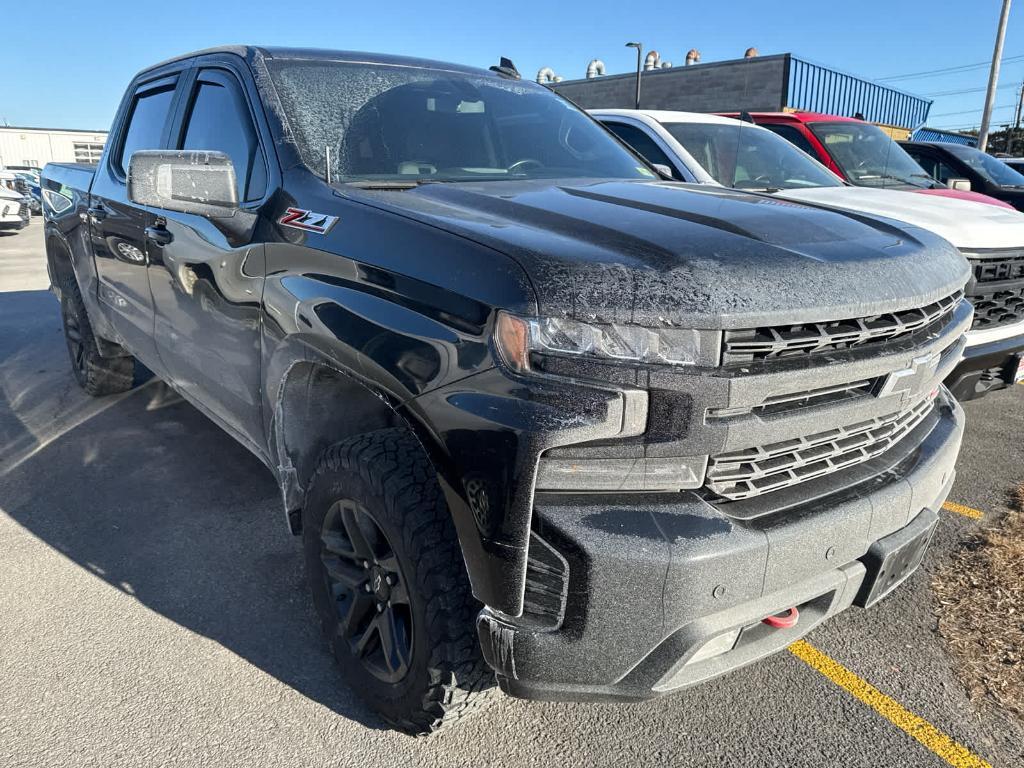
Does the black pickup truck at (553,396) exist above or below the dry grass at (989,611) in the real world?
above

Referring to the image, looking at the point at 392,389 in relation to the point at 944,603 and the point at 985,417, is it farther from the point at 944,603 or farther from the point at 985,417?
the point at 985,417

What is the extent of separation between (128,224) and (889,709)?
144 inches

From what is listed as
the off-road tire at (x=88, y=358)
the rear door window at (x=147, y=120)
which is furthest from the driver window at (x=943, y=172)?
the off-road tire at (x=88, y=358)

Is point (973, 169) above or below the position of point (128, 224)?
above

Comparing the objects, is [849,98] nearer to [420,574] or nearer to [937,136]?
[937,136]

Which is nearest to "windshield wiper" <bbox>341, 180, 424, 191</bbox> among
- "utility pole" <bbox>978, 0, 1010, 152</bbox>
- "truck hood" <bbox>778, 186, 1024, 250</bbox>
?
"truck hood" <bbox>778, 186, 1024, 250</bbox>

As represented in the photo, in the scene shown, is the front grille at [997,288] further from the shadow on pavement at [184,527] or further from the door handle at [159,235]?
the door handle at [159,235]

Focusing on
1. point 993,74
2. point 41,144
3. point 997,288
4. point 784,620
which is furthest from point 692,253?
point 41,144

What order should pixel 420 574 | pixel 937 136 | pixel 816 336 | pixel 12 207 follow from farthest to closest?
pixel 937 136, pixel 12 207, pixel 420 574, pixel 816 336

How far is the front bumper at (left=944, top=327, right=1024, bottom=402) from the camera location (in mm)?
3812

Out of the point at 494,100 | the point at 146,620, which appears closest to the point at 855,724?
the point at 146,620

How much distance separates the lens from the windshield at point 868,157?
6.47 m

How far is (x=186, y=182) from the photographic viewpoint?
8.22 feet

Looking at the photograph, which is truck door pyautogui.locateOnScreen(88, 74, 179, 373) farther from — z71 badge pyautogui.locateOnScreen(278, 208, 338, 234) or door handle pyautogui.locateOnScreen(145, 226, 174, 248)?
z71 badge pyautogui.locateOnScreen(278, 208, 338, 234)
